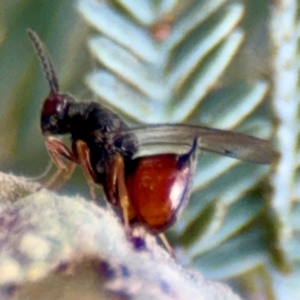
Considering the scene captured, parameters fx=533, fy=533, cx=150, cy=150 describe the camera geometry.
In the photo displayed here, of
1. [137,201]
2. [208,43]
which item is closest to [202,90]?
[208,43]

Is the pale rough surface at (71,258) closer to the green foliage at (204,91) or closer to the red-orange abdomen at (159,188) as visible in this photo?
the red-orange abdomen at (159,188)

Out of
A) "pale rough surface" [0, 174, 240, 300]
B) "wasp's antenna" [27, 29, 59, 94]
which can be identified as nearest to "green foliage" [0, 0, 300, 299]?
"wasp's antenna" [27, 29, 59, 94]

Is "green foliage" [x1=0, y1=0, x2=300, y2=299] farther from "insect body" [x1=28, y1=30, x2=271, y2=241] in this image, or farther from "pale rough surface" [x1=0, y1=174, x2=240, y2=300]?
"pale rough surface" [x1=0, y1=174, x2=240, y2=300]

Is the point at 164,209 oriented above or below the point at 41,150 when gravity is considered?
above

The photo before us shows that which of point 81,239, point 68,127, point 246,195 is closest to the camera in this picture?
point 81,239

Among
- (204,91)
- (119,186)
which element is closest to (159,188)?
(119,186)

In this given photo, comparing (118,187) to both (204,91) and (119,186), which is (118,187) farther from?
(204,91)

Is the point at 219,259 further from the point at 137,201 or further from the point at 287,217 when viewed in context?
the point at 137,201
